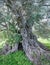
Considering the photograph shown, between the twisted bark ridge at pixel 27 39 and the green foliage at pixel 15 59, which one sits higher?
the twisted bark ridge at pixel 27 39

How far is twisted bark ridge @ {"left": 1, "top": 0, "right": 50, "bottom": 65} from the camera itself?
312 centimetres

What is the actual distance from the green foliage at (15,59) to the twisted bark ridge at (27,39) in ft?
0.18

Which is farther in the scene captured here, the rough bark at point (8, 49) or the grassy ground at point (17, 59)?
the rough bark at point (8, 49)

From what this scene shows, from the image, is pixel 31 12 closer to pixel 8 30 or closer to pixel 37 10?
pixel 37 10

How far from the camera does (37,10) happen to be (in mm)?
3174

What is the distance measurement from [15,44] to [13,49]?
61 mm

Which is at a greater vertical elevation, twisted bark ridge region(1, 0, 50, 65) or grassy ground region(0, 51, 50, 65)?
twisted bark ridge region(1, 0, 50, 65)

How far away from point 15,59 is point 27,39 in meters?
0.24

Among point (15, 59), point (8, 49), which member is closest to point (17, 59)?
point (15, 59)

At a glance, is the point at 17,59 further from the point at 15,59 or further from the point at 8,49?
the point at 8,49

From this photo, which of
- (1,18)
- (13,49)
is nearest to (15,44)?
(13,49)

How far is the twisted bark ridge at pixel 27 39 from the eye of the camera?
3121 millimetres

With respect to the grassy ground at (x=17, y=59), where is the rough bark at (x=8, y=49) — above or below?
above

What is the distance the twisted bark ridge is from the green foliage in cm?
6
